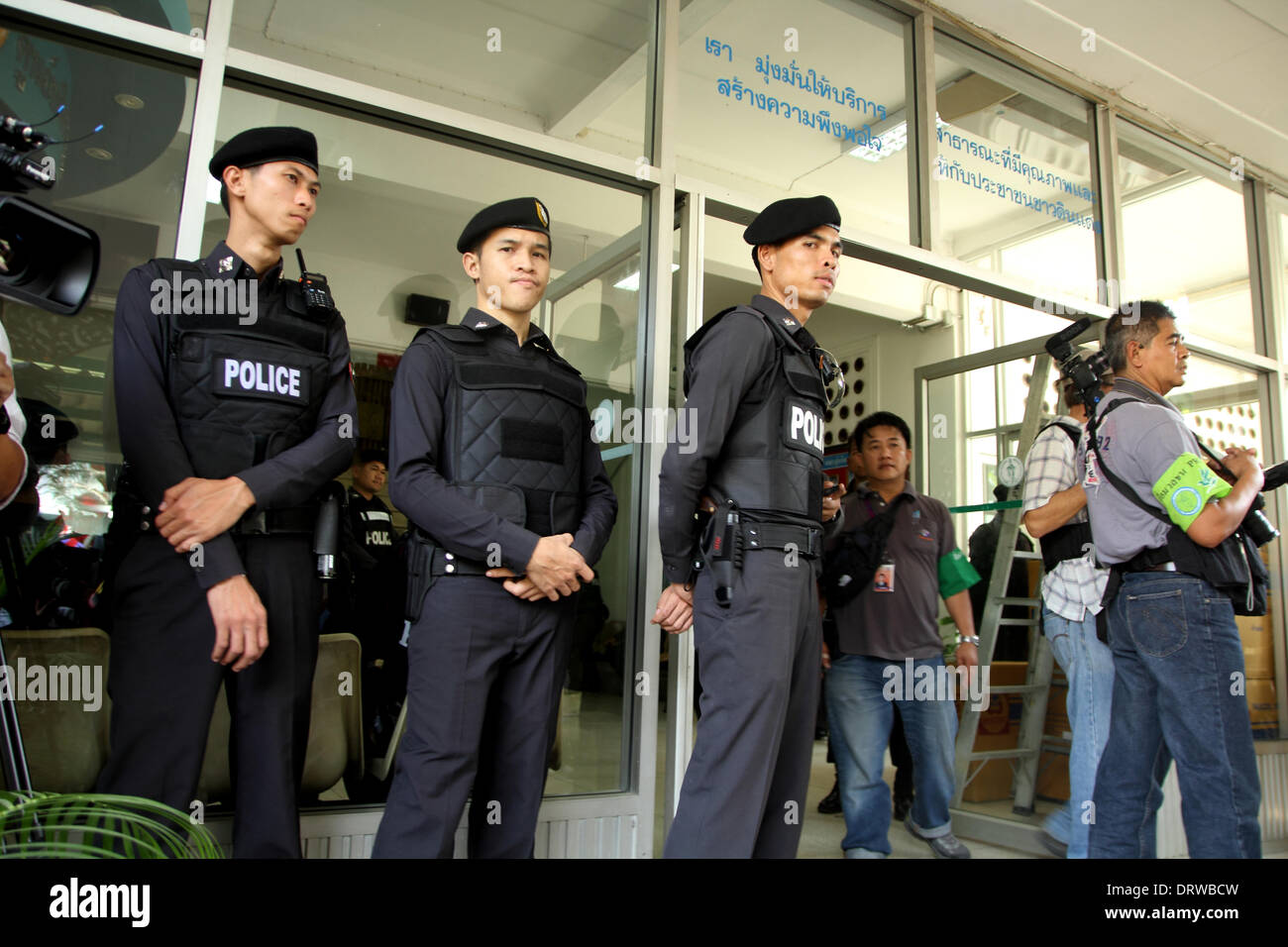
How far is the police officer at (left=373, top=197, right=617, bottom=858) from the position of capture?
175 centimetres

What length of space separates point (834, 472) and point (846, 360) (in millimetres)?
1048

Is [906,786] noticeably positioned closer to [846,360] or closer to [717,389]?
[717,389]

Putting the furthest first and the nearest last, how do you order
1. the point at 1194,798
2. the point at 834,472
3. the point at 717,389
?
the point at 834,472 < the point at 1194,798 < the point at 717,389

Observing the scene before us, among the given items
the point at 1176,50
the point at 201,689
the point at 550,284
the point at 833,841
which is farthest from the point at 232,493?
the point at 1176,50

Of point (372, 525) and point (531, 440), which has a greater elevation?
point (531, 440)

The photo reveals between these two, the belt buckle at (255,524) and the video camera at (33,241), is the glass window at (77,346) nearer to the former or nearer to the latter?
the belt buckle at (255,524)

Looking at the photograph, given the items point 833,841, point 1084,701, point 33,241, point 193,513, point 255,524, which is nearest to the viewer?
point 33,241

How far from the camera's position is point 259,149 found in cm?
186

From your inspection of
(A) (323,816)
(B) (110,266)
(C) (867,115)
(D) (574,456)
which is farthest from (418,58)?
(A) (323,816)

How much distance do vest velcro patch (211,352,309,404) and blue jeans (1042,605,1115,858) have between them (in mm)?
2431

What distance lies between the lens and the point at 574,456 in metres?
2.09

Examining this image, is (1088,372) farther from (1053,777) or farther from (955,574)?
(1053,777)

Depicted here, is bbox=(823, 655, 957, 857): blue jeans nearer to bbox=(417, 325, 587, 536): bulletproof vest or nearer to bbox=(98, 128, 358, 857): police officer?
bbox=(417, 325, 587, 536): bulletproof vest

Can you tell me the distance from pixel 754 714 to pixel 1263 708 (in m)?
3.61
